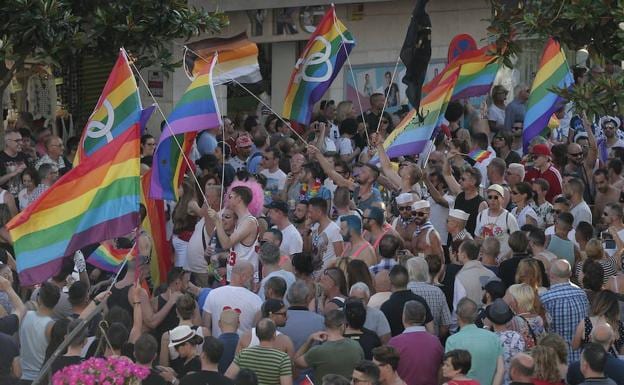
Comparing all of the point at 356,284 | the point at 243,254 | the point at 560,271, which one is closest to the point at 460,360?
the point at 356,284

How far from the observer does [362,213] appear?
15328 mm

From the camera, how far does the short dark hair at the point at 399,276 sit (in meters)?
12.3

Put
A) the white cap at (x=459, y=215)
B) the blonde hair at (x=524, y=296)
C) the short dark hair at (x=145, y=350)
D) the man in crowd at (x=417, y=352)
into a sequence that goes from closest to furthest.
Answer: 1. the short dark hair at (x=145, y=350)
2. the man in crowd at (x=417, y=352)
3. the blonde hair at (x=524, y=296)
4. the white cap at (x=459, y=215)

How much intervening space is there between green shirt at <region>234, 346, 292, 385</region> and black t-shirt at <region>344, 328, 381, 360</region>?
27.5 inches

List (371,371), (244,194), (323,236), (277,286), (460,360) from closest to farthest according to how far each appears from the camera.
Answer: (371,371) → (460,360) → (277,286) → (244,194) → (323,236)

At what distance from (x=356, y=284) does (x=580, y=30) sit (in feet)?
11.8

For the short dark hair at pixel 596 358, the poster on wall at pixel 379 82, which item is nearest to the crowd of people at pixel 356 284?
the short dark hair at pixel 596 358

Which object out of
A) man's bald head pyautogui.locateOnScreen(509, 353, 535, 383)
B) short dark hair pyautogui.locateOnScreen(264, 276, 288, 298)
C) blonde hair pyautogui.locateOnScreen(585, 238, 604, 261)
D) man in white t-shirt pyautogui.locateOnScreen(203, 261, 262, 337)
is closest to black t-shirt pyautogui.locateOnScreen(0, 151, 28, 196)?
man in white t-shirt pyautogui.locateOnScreen(203, 261, 262, 337)

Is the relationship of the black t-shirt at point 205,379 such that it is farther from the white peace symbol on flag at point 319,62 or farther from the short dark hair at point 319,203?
the white peace symbol on flag at point 319,62

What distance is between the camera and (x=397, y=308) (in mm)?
12328

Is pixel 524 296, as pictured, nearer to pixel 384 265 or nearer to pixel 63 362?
pixel 384 265

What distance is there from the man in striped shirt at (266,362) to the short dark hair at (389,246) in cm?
251

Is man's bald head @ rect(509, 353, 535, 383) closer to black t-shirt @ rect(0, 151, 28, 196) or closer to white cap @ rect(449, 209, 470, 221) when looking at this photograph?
white cap @ rect(449, 209, 470, 221)

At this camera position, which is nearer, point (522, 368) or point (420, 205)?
point (522, 368)
